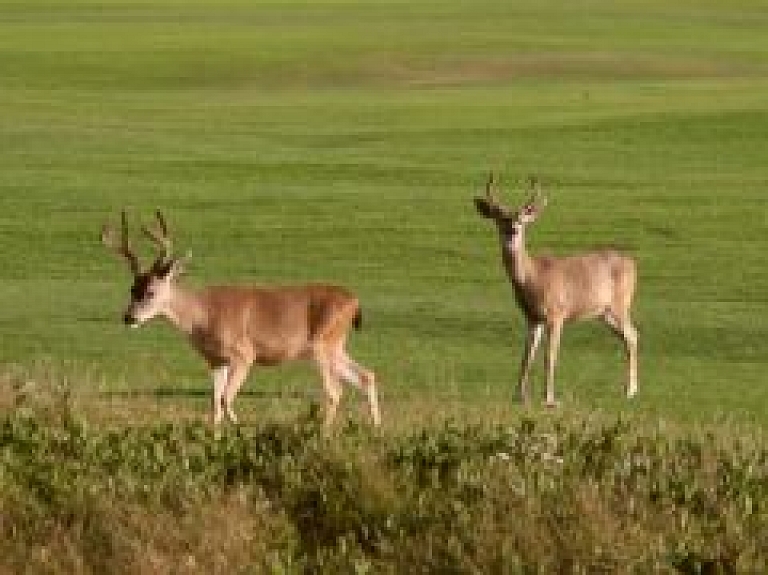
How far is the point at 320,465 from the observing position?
12.7 m

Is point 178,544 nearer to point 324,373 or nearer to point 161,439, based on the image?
point 161,439

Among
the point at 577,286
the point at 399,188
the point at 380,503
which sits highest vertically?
the point at 399,188

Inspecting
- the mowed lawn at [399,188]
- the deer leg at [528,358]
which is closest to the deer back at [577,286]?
the deer leg at [528,358]

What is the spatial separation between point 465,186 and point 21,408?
77.3 ft

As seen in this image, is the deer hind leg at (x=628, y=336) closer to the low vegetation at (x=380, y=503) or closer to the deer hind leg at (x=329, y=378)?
the deer hind leg at (x=329, y=378)

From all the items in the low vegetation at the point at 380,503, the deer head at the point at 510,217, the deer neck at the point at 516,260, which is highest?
the deer head at the point at 510,217

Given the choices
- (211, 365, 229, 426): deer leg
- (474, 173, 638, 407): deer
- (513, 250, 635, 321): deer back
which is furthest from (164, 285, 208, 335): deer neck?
(513, 250, 635, 321): deer back

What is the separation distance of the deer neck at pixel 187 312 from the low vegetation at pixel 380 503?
486 cm

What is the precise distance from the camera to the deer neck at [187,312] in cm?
1820

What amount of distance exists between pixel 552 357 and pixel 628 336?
5.25 feet

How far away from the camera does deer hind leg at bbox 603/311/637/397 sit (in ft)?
69.2

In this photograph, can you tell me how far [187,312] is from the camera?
18.2 metres

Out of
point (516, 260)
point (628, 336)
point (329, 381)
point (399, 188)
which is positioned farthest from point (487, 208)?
point (399, 188)

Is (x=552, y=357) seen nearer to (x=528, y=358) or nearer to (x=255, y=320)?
(x=528, y=358)
